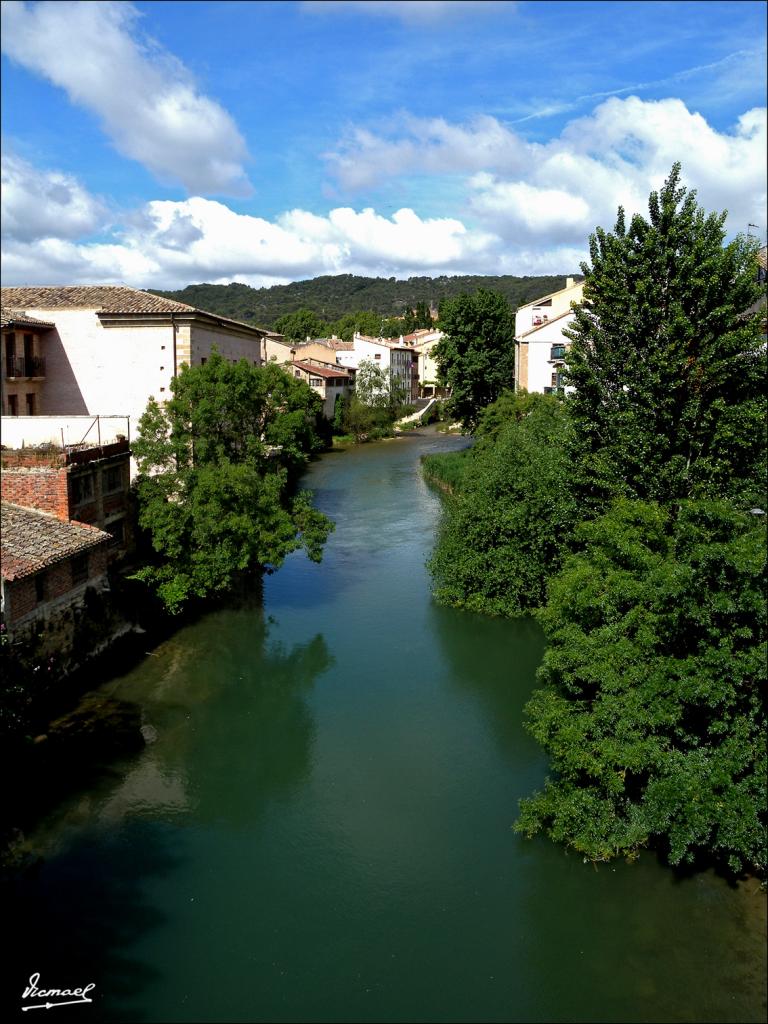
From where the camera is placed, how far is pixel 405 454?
53.8 meters

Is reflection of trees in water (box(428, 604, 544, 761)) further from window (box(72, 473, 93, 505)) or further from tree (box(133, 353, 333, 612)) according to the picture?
window (box(72, 473, 93, 505))

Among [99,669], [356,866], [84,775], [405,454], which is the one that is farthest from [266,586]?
[405,454]

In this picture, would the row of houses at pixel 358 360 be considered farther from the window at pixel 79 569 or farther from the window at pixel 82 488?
the window at pixel 79 569

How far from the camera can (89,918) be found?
10586 millimetres

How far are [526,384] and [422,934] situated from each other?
38072 millimetres

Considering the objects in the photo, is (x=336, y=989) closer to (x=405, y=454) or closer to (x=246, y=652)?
(x=246, y=652)

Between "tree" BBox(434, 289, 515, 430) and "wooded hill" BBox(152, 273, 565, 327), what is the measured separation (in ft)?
300

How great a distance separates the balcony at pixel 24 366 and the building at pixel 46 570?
7548mm

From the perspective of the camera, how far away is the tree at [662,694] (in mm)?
10117

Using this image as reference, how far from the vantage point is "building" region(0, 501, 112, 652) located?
14.9 metres

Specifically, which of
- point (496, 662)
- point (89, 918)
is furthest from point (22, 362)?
point (89, 918)

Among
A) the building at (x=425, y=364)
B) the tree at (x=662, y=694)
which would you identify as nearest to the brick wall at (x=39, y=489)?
the tree at (x=662, y=694)

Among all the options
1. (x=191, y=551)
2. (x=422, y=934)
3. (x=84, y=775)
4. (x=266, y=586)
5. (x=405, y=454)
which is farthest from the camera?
(x=405, y=454)

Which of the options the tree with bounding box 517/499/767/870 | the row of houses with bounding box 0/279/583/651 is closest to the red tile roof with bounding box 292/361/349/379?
the row of houses with bounding box 0/279/583/651
